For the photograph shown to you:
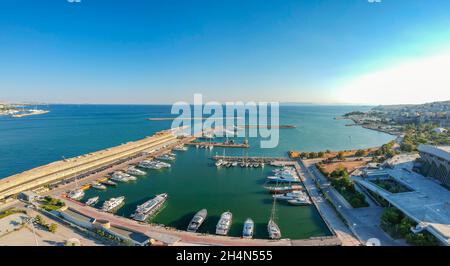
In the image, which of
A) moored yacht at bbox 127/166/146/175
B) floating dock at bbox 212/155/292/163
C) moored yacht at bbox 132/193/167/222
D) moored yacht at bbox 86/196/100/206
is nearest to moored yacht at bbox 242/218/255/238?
moored yacht at bbox 132/193/167/222

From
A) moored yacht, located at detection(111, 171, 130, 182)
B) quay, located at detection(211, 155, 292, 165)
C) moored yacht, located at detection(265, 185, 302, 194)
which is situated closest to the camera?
moored yacht, located at detection(265, 185, 302, 194)

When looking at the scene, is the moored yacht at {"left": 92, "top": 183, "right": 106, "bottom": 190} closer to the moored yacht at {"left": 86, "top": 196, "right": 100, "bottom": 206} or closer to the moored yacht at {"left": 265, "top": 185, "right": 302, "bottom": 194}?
the moored yacht at {"left": 86, "top": 196, "right": 100, "bottom": 206}

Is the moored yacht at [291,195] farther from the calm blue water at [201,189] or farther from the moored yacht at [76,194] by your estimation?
the moored yacht at [76,194]

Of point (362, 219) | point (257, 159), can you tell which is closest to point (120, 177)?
point (257, 159)

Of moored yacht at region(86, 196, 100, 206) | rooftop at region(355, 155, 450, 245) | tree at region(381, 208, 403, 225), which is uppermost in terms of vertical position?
rooftop at region(355, 155, 450, 245)

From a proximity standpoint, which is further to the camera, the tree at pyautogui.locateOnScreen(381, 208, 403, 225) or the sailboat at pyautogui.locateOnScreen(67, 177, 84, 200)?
the sailboat at pyautogui.locateOnScreen(67, 177, 84, 200)

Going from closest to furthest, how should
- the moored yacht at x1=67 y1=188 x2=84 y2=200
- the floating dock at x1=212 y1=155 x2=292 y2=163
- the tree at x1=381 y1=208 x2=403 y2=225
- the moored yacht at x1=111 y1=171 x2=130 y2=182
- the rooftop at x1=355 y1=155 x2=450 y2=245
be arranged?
the rooftop at x1=355 y1=155 x2=450 y2=245, the tree at x1=381 y1=208 x2=403 y2=225, the moored yacht at x1=67 y1=188 x2=84 y2=200, the moored yacht at x1=111 y1=171 x2=130 y2=182, the floating dock at x1=212 y1=155 x2=292 y2=163

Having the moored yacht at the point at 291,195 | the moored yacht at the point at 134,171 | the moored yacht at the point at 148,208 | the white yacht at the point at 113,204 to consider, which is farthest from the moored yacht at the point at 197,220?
the moored yacht at the point at 134,171

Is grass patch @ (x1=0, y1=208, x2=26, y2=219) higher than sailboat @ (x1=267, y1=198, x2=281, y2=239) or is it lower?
higher

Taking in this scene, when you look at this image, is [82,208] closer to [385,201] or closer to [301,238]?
[301,238]
